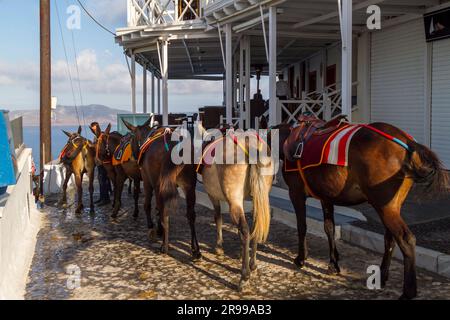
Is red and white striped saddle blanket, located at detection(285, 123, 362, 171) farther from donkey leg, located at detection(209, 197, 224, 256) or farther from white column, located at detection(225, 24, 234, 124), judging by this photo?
white column, located at detection(225, 24, 234, 124)

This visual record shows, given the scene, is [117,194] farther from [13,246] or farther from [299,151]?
[299,151]

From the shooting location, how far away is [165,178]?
717cm

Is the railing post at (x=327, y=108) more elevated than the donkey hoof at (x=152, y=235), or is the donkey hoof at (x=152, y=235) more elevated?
the railing post at (x=327, y=108)

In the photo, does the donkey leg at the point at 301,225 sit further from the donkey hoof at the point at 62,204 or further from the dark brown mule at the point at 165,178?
the donkey hoof at the point at 62,204

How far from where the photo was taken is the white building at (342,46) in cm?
1193

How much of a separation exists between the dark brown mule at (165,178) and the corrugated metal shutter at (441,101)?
25.4 ft

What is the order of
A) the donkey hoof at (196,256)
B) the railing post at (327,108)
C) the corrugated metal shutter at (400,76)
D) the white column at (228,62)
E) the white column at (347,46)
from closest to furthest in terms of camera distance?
the donkey hoof at (196,256)
the white column at (347,46)
the corrugated metal shutter at (400,76)
the white column at (228,62)
the railing post at (327,108)

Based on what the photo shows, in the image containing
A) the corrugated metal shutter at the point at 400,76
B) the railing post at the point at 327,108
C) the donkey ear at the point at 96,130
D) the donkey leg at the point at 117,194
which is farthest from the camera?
the railing post at the point at 327,108

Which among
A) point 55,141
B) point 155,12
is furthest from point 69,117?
point 155,12

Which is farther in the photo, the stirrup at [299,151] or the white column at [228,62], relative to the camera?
the white column at [228,62]

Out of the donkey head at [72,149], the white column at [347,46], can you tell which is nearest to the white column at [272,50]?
the white column at [347,46]
